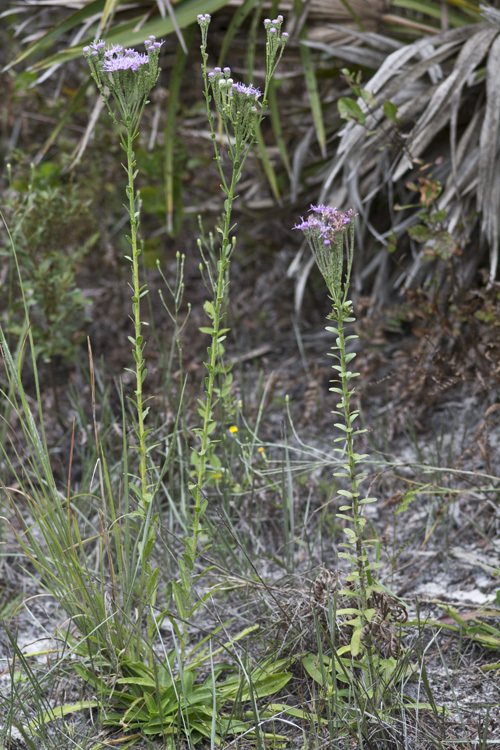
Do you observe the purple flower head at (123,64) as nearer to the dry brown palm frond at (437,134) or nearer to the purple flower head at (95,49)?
the purple flower head at (95,49)

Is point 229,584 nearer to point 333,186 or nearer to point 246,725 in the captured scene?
point 246,725

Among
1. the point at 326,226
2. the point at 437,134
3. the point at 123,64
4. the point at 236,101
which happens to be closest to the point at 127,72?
the point at 123,64

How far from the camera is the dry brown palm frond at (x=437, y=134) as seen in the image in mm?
2676

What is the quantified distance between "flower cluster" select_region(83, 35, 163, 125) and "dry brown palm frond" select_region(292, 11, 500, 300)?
1258mm

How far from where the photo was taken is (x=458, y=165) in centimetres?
289

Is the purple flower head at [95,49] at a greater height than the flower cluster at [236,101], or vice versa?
the purple flower head at [95,49]

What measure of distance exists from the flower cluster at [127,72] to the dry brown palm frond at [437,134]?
126 cm

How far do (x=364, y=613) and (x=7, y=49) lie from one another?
4823 mm

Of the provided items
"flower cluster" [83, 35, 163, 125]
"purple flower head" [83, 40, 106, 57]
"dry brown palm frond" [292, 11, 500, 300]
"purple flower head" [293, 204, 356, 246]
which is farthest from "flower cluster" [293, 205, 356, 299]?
"dry brown palm frond" [292, 11, 500, 300]

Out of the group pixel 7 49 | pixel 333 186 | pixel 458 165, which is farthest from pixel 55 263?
pixel 7 49

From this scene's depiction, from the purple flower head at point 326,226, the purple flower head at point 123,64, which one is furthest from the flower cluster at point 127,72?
the purple flower head at point 326,226

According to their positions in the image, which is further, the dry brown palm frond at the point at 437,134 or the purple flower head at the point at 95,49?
the dry brown palm frond at the point at 437,134

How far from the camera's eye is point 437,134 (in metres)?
3.07

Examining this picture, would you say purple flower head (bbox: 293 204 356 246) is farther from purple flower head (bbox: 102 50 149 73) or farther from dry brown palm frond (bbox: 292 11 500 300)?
dry brown palm frond (bbox: 292 11 500 300)
